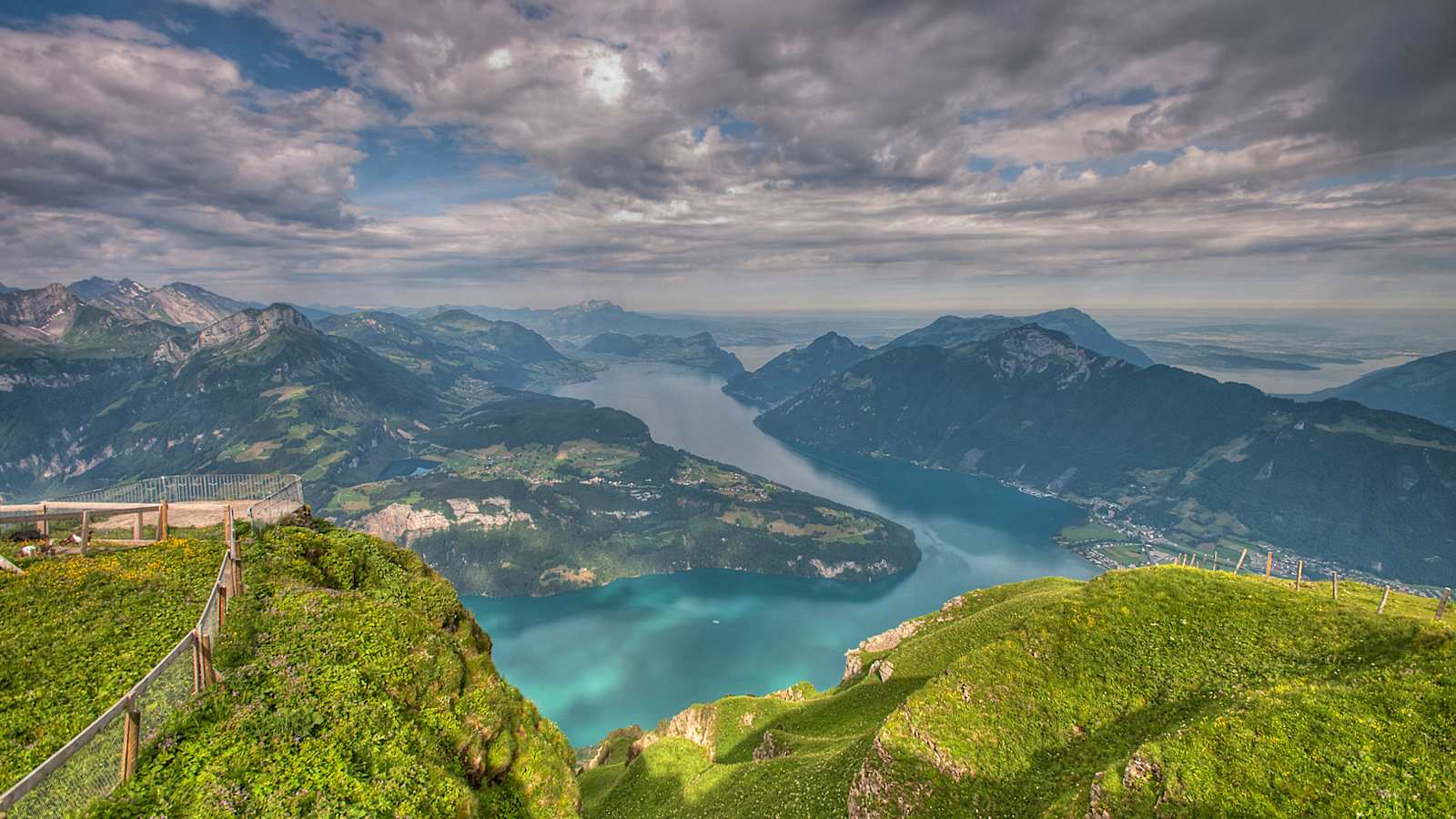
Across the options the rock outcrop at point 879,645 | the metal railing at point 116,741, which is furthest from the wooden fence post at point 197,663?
the rock outcrop at point 879,645

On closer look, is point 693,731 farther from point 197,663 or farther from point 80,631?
point 80,631

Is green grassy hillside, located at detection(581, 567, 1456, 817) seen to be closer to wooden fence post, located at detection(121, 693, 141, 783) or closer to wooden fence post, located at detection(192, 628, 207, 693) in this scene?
wooden fence post, located at detection(192, 628, 207, 693)

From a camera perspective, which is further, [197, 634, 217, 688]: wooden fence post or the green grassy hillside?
the green grassy hillside

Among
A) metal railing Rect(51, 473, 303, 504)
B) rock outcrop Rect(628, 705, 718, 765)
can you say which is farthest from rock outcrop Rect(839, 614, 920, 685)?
metal railing Rect(51, 473, 303, 504)

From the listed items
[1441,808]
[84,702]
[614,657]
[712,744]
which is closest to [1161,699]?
[1441,808]

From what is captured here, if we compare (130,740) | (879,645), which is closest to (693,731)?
(879,645)

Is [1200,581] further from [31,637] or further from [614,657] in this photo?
[614,657]

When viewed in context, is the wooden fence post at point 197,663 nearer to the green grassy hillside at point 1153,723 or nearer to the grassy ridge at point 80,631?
the grassy ridge at point 80,631
